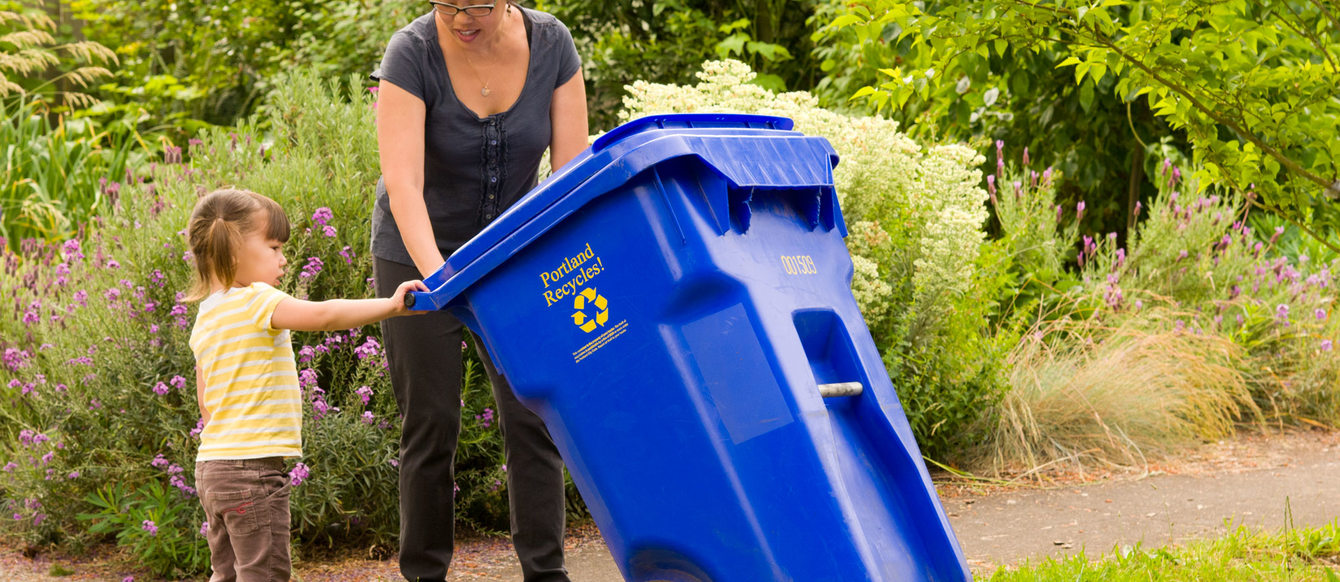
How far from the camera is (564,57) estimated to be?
2934 millimetres

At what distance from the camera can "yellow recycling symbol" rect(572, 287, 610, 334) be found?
2191mm

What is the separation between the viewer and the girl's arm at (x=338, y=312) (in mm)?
2350

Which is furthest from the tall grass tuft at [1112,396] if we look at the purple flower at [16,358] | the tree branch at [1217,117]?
the purple flower at [16,358]

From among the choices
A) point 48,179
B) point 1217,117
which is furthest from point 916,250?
point 48,179

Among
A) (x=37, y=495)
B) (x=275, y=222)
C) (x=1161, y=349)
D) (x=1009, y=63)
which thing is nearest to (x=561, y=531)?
(x=275, y=222)

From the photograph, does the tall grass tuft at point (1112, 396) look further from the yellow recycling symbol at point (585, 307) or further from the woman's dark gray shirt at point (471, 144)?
the yellow recycling symbol at point (585, 307)

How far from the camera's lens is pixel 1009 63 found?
575cm

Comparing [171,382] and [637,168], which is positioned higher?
[637,168]

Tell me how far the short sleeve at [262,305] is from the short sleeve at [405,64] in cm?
54

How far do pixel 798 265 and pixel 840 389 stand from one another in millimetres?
251

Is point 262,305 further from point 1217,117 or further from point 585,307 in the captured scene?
point 1217,117

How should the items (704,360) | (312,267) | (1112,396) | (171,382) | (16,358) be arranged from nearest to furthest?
(704,360)
(171,382)
(312,267)
(16,358)
(1112,396)

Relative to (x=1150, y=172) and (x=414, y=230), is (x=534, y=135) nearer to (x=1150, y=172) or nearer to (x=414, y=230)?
(x=414, y=230)

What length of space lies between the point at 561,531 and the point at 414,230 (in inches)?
35.2
